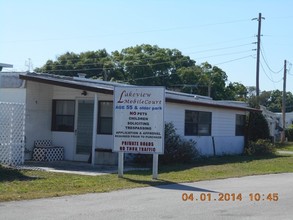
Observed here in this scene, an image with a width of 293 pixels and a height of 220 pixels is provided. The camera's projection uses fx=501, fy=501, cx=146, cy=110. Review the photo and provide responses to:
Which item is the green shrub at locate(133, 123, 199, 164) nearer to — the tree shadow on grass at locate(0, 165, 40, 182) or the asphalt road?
the tree shadow on grass at locate(0, 165, 40, 182)

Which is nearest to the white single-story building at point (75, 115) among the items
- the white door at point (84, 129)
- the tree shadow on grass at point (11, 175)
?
the white door at point (84, 129)

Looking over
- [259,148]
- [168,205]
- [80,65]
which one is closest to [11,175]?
[168,205]

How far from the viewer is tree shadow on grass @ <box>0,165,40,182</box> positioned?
13.5m

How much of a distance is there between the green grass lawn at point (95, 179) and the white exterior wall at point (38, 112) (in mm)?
4572

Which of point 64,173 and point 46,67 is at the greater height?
point 46,67

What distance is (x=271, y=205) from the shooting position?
400 inches

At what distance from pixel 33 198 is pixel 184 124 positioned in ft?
40.3

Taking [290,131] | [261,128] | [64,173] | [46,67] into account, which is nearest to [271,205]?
[64,173]

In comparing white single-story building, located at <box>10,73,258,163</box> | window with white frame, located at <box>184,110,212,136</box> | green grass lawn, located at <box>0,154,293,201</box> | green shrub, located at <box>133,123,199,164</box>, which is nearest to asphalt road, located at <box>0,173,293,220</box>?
green grass lawn, located at <box>0,154,293,201</box>

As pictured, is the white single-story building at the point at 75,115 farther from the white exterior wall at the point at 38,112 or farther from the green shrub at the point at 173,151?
the green shrub at the point at 173,151

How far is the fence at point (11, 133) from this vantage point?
16875 mm

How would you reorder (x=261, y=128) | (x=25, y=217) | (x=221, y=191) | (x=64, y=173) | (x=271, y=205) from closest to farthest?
(x=25, y=217)
(x=271, y=205)
(x=221, y=191)
(x=64, y=173)
(x=261, y=128)

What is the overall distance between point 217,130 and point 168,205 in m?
15.3

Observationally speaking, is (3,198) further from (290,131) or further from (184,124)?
(290,131)
